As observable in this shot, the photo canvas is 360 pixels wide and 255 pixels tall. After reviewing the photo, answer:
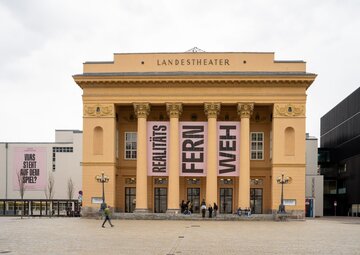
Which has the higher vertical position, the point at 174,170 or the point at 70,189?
the point at 174,170

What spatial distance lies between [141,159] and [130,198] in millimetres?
5720

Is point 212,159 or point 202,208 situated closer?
Result: point 202,208

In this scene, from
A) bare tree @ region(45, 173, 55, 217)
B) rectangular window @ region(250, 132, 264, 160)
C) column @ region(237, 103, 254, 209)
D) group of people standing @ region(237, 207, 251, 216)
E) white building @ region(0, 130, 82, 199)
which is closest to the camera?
group of people standing @ region(237, 207, 251, 216)

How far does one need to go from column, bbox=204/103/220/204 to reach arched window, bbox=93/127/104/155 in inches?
402

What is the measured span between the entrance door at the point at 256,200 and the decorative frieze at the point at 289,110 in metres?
8.56

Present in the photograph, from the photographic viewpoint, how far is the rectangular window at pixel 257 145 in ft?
198

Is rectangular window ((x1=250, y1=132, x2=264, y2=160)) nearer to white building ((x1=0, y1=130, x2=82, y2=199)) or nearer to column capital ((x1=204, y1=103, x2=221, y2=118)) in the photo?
column capital ((x1=204, y1=103, x2=221, y2=118))

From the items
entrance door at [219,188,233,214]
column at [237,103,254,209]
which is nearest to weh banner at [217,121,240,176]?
column at [237,103,254,209]

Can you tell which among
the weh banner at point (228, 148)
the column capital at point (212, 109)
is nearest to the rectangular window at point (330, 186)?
the weh banner at point (228, 148)

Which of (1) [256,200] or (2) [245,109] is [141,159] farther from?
(1) [256,200]

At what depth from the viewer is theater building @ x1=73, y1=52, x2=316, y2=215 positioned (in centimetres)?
5678

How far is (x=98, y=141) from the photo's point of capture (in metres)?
58.5

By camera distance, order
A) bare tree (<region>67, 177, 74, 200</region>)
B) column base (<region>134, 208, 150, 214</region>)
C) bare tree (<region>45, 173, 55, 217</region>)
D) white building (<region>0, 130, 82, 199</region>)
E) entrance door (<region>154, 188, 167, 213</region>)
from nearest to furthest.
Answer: column base (<region>134, 208, 150, 214</region>) < entrance door (<region>154, 188, 167, 213</region>) < bare tree (<region>67, 177, 74, 200</region>) < bare tree (<region>45, 173, 55, 217</region>) < white building (<region>0, 130, 82, 199</region>)

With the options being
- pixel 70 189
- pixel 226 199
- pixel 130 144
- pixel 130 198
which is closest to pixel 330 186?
pixel 226 199
